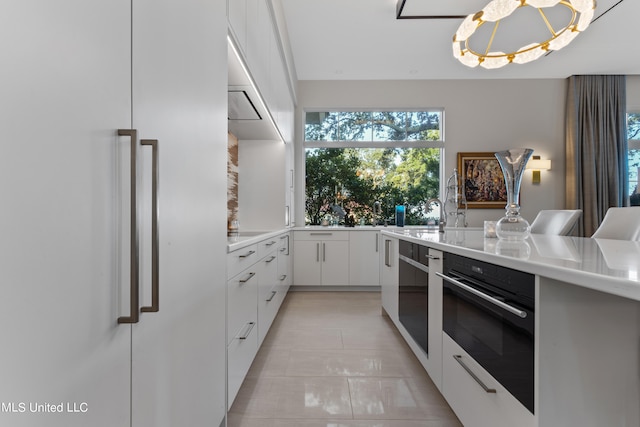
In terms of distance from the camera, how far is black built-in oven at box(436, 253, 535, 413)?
0.96 meters

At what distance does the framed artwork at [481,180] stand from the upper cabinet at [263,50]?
2914 mm

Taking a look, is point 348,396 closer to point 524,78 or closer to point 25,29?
point 25,29

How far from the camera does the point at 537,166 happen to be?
5.14 meters

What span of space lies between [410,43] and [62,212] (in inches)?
176

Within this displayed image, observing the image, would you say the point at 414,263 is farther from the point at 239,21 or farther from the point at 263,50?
the point at 263,50

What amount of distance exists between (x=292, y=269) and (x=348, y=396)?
2810 millimetres

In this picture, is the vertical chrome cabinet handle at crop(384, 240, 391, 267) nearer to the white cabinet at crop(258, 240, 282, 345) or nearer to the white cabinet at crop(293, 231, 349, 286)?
the white cabinet at crop(258, 240, 282, 345)

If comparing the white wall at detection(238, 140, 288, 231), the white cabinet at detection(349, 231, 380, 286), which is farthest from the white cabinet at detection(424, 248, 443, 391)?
the white cabinet at detection(349, 231, 380, 286)

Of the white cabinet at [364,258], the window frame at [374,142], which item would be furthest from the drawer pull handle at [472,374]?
the window frame at [374,142]

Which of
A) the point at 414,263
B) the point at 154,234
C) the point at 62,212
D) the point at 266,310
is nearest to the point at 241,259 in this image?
the point at 266,310

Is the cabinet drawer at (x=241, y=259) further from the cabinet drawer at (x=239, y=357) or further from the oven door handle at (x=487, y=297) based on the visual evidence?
the oven door handle at (x=487, y=297)

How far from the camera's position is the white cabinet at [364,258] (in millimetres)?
4590

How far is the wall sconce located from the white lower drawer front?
180 inches

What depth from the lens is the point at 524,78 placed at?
521 centimetres
